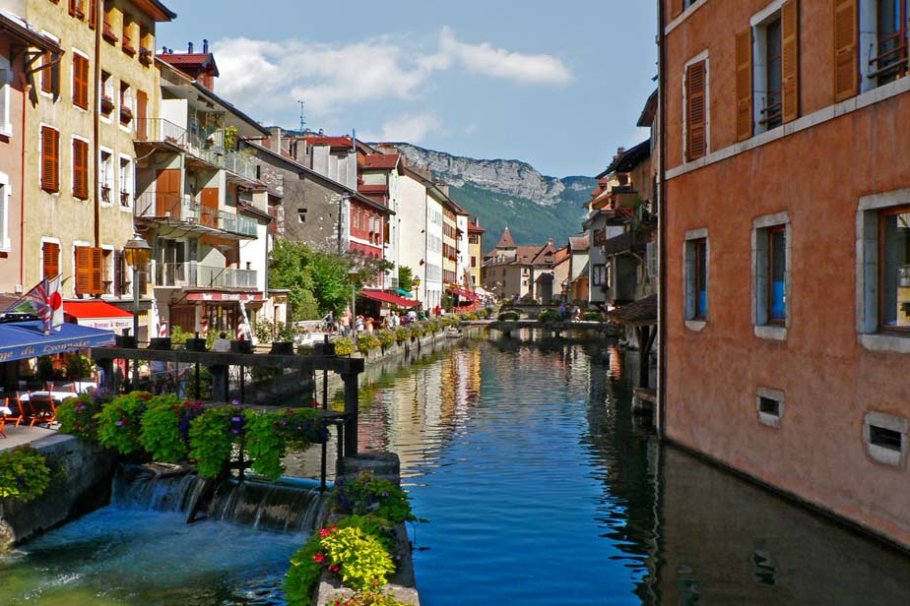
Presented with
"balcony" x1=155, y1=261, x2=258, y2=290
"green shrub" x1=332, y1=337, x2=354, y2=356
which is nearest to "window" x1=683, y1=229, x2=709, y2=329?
"green shrub" x1=332, y1=337, x2=354, y2=356

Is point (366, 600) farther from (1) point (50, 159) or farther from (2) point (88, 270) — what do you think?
(2) point (88, 270)

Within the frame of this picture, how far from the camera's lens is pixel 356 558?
→ 8445 mm

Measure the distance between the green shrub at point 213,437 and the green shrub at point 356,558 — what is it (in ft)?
19.5

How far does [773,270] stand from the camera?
15547 mm

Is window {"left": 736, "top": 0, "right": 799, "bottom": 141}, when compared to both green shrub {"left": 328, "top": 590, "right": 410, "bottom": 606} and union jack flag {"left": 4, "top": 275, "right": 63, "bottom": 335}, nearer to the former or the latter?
green shrub {"left": 328, "top": 590, "right": 410, "bottom": 606}

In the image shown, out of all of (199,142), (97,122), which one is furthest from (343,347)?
(97,122)

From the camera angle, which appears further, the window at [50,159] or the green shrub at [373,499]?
the window at [50,159]

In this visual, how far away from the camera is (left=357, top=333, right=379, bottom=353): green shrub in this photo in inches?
1662

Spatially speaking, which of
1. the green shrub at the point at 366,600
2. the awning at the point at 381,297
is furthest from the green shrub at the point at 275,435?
the awning at the point at 381,297

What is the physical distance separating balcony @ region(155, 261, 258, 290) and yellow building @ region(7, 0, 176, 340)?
3.86 metres

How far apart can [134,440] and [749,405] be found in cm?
1106

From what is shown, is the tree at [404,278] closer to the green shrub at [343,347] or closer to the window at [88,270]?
the green shrub at [343,347]

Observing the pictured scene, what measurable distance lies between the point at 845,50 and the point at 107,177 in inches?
923

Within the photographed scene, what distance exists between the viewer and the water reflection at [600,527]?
36.3ft
